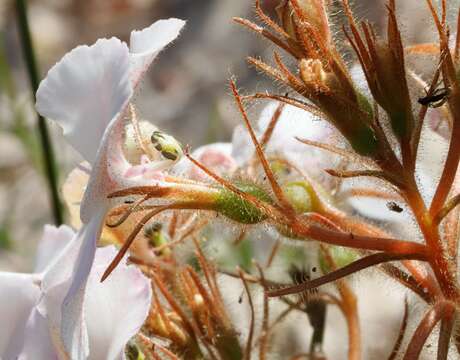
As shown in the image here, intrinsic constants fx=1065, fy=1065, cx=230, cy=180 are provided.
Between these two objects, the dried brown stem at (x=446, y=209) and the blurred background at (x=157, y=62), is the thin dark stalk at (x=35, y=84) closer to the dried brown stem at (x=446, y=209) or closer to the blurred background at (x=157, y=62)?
the dried brown stem at (x=446, y=209)

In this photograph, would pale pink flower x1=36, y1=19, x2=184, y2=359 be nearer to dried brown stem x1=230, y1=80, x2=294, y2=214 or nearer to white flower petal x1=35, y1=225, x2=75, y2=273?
dried brown stem x1=230, y1=80, x2=294, y2=214

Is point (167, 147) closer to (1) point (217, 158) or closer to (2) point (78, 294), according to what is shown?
(2) point (78, 294)

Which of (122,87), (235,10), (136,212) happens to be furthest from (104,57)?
(235,10)

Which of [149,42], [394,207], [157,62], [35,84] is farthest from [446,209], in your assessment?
[157,62]

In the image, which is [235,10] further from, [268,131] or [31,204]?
[268,131]

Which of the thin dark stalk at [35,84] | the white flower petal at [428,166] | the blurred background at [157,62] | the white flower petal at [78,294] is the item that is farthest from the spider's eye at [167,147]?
the blurred background at [157,62]

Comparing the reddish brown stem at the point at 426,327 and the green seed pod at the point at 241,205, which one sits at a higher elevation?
the green seed pod at the point at 241,205
